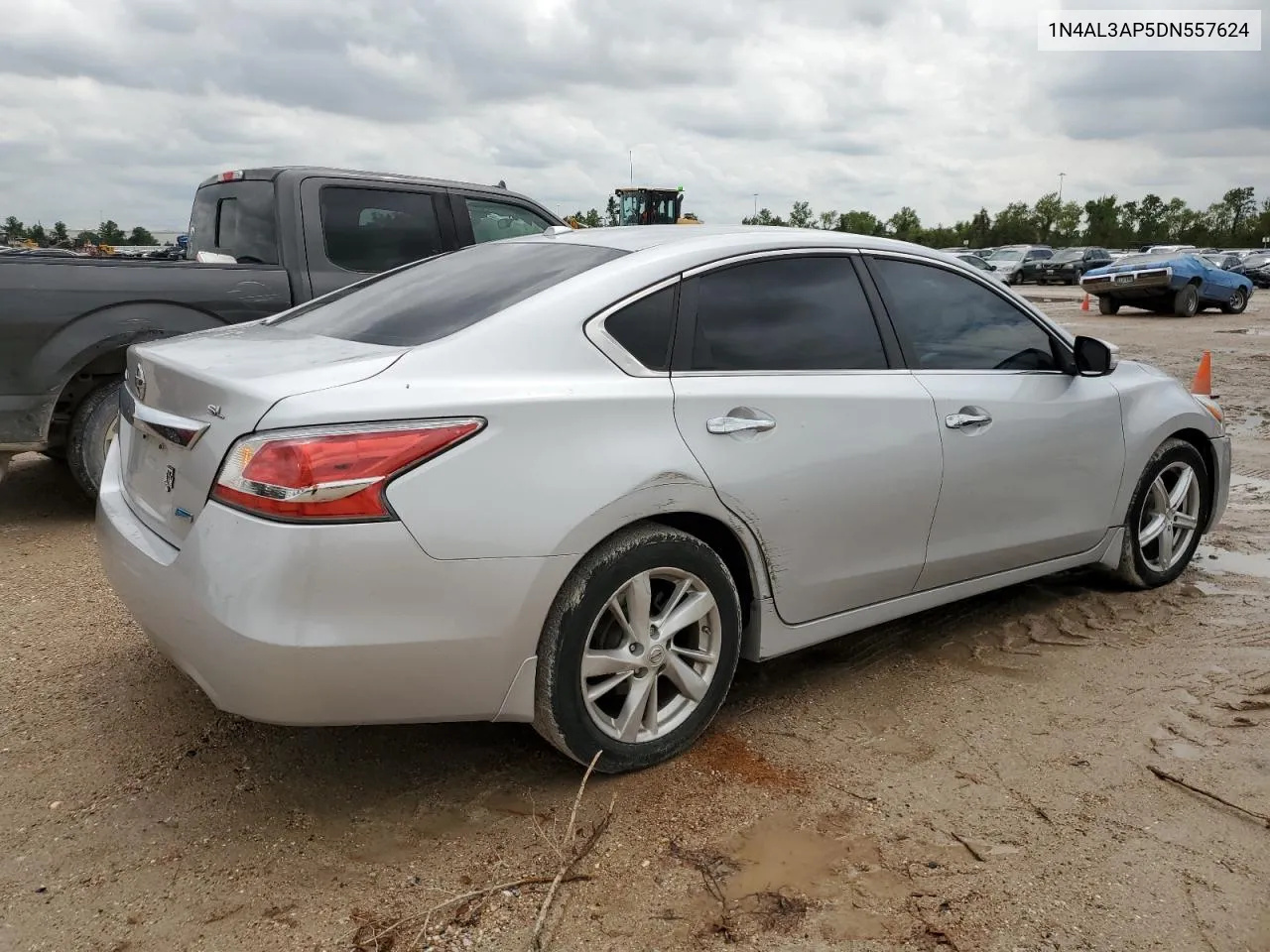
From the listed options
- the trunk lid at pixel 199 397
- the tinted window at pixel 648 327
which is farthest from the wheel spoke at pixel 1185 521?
the trunk lid at pixel 199 397

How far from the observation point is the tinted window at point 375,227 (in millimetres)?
6422

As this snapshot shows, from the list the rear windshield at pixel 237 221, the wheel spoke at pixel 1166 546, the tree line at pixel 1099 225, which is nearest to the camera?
the wheel spoke at pixel 1166 546

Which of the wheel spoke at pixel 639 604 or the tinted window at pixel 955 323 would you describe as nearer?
the wheel spoke at pixel 639 604

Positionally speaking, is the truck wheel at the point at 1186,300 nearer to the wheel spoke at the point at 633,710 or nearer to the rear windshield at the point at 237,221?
the rear windshield at the point at 237,221

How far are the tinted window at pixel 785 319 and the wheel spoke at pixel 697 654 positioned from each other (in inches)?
32.8

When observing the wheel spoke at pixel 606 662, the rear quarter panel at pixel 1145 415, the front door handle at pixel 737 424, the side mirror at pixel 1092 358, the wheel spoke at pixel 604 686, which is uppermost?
the side mirror at pixel 1092 358

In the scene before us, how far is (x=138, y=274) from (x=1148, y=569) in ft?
17.2

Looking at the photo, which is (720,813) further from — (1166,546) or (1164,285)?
(1164,285)

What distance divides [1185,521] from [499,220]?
A: 4.49m

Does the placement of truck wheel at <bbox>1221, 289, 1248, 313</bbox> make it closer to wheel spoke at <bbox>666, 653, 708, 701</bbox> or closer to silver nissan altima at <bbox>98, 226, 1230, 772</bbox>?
silver nissan altima at <bbox>98, 226, 1230, 772</bbox>

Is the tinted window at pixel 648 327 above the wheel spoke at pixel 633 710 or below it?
above

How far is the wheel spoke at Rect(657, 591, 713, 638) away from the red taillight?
2.95 feet

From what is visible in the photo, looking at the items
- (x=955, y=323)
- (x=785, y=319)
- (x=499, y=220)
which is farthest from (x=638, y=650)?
(x=499, y=220)

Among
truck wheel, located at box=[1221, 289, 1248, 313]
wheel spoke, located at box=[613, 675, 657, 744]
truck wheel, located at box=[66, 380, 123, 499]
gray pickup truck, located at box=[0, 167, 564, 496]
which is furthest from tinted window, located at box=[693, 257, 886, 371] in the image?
truck wheel, located at box=[1221, 289, 1248, 313]
